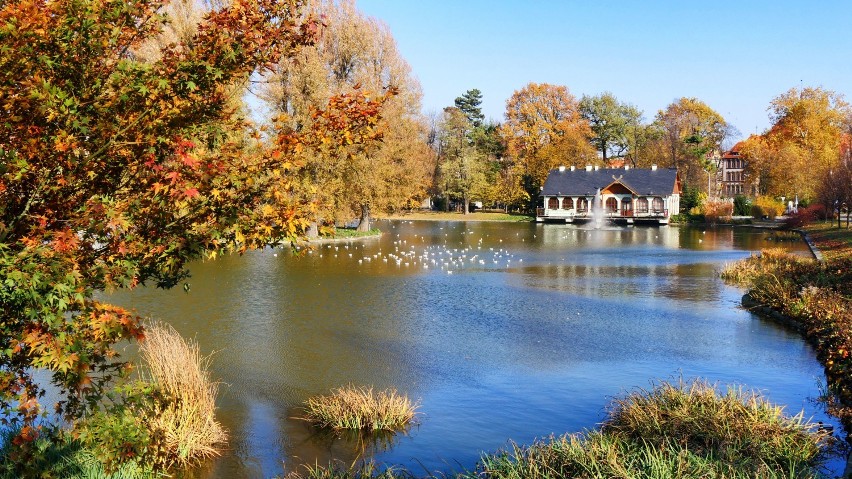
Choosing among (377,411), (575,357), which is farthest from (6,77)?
(575,357)

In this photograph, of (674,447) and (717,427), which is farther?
(717,427)

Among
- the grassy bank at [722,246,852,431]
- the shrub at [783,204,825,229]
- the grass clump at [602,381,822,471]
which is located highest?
the shrub at [783,204,825,229]

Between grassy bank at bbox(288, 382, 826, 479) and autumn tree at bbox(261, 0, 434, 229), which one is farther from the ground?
autumn tree at bbox(261, 0, 434, 229)

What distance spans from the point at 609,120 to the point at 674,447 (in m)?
90.2

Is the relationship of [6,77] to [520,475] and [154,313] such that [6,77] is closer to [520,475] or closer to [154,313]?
[520,475]

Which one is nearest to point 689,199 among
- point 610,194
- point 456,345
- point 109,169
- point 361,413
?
point 610,194

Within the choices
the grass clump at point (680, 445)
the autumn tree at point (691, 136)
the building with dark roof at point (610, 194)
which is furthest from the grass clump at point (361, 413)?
the autumn tree at point (691, 136)

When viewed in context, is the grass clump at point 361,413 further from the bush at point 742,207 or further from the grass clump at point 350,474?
the bush at point 742,207

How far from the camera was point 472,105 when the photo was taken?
354 feet

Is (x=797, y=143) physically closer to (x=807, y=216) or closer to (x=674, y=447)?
(x=807, y=216)

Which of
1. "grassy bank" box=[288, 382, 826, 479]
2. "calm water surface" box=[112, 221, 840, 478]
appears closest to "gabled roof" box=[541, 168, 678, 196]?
"calm water surface" box=[112, 221, 840, 478]

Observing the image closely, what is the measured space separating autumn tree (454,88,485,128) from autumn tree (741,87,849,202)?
3814cm

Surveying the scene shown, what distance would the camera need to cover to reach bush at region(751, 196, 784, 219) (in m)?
71.0

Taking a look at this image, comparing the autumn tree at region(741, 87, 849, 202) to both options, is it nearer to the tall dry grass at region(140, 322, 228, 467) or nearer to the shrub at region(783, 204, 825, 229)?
the shrub at region(783, 204, 825, 229)
